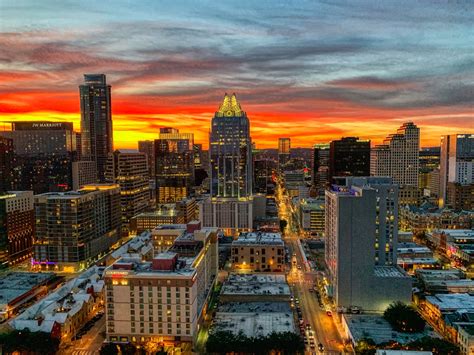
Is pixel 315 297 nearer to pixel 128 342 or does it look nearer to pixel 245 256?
pixel 245 256

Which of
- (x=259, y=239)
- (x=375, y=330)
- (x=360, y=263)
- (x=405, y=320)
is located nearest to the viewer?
(x=405, y=320)

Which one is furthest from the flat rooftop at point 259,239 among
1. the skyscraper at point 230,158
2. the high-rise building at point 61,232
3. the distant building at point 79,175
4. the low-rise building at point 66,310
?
the distant building at point 79,175

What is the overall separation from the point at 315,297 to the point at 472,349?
29.4 m

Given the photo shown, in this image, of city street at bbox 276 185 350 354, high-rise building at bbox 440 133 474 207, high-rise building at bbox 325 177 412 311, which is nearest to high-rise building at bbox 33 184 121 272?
city street at bbox 276 185 350 354

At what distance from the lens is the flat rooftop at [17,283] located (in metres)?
76.1

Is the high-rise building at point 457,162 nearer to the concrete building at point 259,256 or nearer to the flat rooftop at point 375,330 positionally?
the concrete building at point 259,256

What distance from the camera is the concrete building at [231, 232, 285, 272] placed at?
3848 inches

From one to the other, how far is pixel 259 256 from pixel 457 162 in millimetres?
119911

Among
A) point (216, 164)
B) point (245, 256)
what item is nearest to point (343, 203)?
→ point (245, 256)

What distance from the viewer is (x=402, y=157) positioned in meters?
194

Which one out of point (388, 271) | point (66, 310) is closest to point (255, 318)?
point (388, 271)

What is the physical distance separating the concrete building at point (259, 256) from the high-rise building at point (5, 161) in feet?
257

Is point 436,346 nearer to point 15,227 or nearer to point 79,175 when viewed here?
point 15,227

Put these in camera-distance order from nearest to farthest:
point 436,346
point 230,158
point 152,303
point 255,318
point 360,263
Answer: point 436,346 < point 152,303 < point 255,318 < point 360,263 < point 230,158
